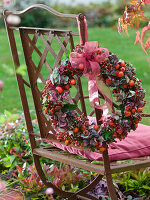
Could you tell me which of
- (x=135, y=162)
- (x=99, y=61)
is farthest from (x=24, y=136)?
(x=99, y=61)

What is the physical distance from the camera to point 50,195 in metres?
2.49

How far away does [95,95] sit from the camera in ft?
5.55

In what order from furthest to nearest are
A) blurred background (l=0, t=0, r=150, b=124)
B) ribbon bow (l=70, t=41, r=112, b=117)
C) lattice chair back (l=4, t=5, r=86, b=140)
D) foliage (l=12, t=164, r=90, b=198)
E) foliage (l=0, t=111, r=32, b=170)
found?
blurred background (l=0, t=0, r=150, b=124) → foliage (l=0, t=111, r=32, b=170) → foliage (l=12, t=164, r=90, b=198) → lattice chair back (l=4, t=5, r=86, b=140) → ribbon bow (l=70, t=41, r=112, b=117)

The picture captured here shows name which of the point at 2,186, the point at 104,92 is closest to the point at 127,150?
the point at 104,92

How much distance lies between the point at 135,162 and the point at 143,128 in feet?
1.31

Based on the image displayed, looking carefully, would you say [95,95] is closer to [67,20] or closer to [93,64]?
[93,64]

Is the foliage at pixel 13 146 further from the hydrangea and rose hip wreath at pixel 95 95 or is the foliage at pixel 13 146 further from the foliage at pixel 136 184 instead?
the hydrangea and rose hip wreath at pixel 95 95

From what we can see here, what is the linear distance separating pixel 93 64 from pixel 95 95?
0.15 meters

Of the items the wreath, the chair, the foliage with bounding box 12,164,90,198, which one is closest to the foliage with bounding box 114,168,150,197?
the foliage with bounding box 12,164,90,198

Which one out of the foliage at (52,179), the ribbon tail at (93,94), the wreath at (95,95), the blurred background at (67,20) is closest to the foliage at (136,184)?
the foliage at (52,179)

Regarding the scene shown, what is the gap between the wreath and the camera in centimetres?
164

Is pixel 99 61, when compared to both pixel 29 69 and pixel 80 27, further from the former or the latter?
pixel 29 69

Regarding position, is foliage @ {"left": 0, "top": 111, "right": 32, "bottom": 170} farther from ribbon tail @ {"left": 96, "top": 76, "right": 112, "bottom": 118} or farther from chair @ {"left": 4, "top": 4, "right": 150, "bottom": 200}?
ribbon tail @ {"left": 96, "top": 76, "right": 112, "bottom": 118}

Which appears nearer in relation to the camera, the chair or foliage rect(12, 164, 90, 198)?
the chair
